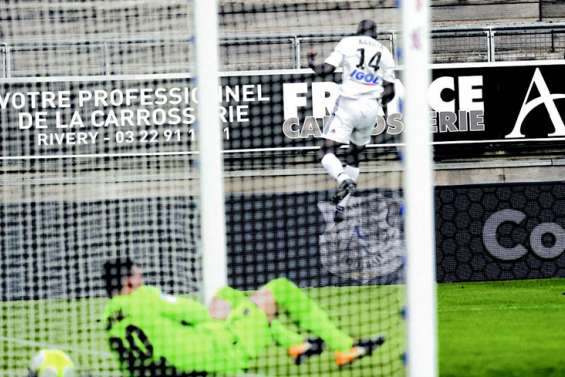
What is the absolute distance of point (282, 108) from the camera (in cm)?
1064

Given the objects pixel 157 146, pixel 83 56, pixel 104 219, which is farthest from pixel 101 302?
pixel 83 56

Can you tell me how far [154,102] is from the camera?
759cm

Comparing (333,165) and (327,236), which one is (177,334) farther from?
(327,236)

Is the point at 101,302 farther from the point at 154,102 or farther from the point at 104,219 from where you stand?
the point at 154,102

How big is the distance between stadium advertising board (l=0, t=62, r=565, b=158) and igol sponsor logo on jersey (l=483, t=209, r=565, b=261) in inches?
39.0

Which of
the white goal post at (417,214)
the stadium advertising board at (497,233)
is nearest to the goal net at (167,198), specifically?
the white goal post at (417,214)

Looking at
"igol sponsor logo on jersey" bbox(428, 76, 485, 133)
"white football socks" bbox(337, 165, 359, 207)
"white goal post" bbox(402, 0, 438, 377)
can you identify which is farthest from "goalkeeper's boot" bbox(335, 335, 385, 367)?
"igol sponsor logo on jersey" bbox(428, 76, 485, 133)

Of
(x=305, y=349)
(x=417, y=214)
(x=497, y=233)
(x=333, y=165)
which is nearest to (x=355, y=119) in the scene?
(x=333, y=165)

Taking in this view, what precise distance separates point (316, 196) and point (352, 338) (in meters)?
3.14

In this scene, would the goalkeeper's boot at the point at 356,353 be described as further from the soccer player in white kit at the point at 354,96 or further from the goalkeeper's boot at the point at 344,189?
the goalkeeper's boot at the point at 344,189

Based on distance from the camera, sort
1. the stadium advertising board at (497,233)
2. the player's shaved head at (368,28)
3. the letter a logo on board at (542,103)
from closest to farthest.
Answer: the player's shaved head at (368,28) < the stadium advertising board at (497,233) < the letter a logo on board at (542,103)

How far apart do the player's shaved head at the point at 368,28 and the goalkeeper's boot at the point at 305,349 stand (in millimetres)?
1959

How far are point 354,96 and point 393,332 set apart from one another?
2.28 m

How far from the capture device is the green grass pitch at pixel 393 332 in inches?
242
